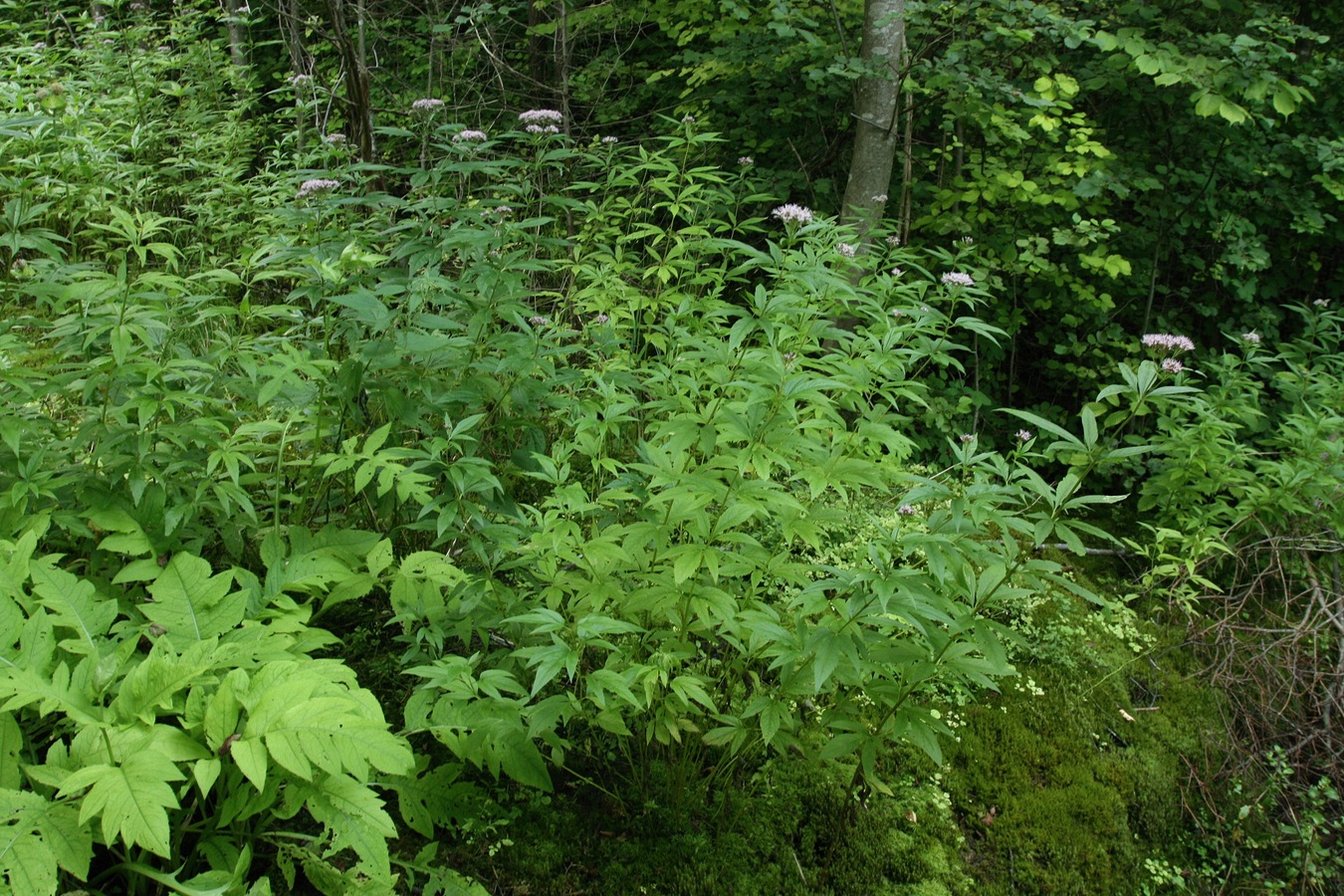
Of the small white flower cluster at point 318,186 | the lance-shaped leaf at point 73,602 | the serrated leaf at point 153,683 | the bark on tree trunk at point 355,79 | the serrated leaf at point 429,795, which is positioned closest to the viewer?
the serrated leaf at point 153,683

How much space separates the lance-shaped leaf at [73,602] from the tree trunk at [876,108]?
359cm

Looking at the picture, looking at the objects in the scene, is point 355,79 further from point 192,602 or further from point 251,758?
point 251,758

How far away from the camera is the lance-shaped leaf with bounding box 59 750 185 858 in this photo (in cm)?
120

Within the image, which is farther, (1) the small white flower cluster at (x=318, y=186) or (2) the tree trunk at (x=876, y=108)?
(2) the tree trunk at (x=876, y=108)

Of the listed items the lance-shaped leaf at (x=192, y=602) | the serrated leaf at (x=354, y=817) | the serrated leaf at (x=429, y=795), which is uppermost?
the lance-shaped leaf at (x=192, y=602)

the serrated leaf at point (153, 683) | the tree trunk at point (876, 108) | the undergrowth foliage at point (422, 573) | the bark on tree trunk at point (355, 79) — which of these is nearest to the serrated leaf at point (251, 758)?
the undergrowth foliage at point (422, 573)

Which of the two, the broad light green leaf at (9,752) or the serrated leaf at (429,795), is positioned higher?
the broad light green leaf at (9,752)

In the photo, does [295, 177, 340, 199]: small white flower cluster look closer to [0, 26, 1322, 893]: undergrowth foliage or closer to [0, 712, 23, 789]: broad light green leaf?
[0, 26, 1322, 893]: undergrowth foliage

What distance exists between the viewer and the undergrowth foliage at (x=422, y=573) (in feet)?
4.75

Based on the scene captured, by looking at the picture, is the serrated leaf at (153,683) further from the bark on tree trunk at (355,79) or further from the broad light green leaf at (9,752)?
the bark on tree trunk at (355,79)

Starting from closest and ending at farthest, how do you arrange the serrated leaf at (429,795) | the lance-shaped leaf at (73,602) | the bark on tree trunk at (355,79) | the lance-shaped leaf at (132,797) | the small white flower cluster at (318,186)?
1. the lance-shaped leaf at (132,797)
2. the lance-shaped leaf at (73,602)
3. the serrated leaf at (429,795)
4. the small white flower cluster at (318,186)
5. the bark on tree trunk at (355,79)

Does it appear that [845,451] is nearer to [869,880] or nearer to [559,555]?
[559,555]

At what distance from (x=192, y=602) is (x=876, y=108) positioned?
410 centimetres

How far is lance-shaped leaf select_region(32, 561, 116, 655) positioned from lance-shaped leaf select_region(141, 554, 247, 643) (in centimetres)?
8
